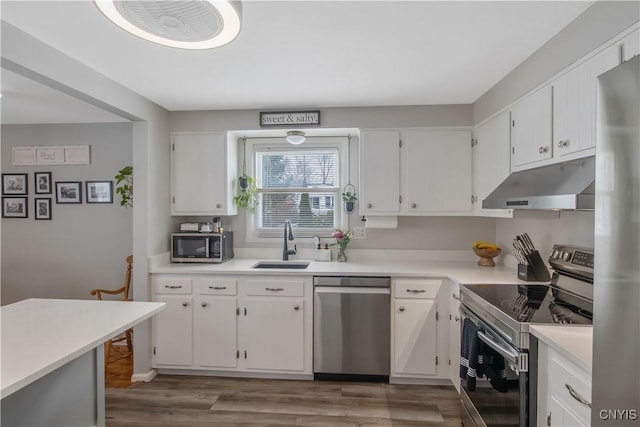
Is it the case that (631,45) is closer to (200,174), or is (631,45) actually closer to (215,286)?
(215,286)

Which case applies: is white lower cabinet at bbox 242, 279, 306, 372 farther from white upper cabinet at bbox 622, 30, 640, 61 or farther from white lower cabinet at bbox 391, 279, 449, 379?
white upper cabinet at bbox 622, 30, 640, 61

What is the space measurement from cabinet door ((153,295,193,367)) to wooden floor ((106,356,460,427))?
186 millimetres

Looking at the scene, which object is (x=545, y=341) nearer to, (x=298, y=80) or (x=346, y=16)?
(x=346, y=16)

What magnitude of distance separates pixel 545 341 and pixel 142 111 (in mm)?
3118

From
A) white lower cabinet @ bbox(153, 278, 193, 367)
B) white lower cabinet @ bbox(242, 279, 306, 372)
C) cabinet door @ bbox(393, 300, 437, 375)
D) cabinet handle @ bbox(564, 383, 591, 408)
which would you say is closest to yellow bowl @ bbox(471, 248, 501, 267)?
cabinet door @ bbox(393, 300, 437, 375)

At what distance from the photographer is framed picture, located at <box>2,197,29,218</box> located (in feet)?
11.9

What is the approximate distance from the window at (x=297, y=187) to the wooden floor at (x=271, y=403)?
4.74 ft

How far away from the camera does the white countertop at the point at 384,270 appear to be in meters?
2.53

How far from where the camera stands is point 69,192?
3.57 metres

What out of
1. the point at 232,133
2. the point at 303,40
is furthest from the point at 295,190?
the point at 303,40

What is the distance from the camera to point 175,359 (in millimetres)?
2828

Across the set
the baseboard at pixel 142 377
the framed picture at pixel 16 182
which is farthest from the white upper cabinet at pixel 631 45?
the framed picture at pixel 16 182

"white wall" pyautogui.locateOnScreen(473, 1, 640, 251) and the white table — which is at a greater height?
"white wall" pyautogui.locateOnScreen(473, 1, 640, 251)

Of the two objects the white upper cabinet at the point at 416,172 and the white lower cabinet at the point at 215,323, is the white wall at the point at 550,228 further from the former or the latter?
the white lower cabinet at the point at 215,323
